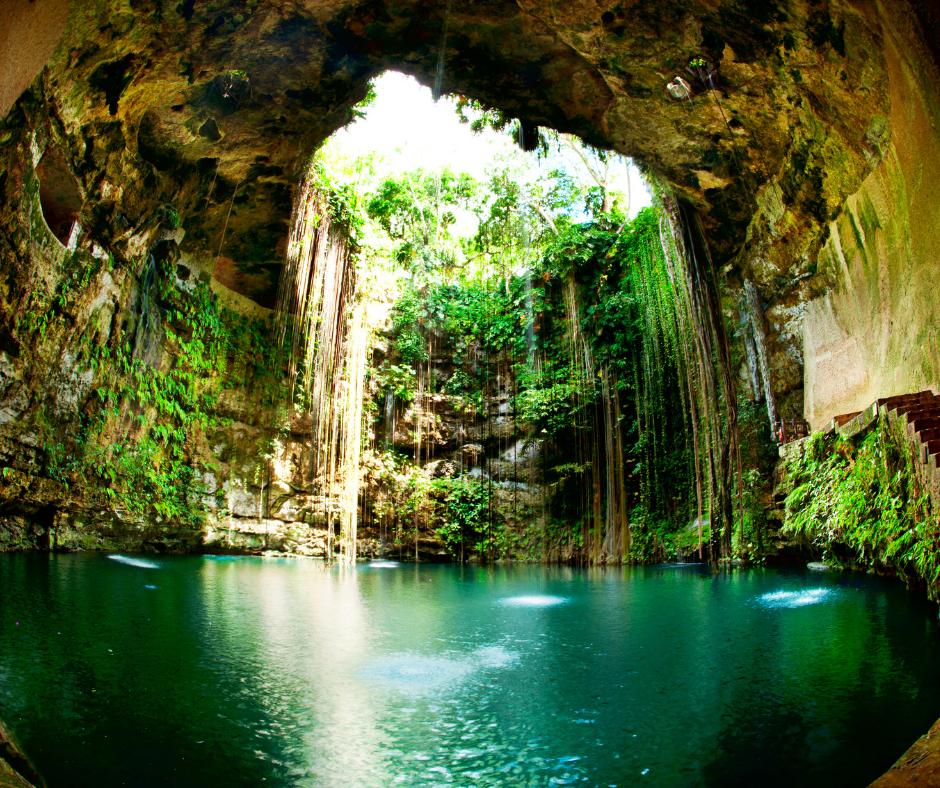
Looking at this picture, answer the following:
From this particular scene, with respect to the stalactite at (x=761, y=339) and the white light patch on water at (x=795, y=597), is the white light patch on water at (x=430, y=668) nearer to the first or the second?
the white light patch on water at (x=795, y=597)

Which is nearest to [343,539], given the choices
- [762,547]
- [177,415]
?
[177,415]

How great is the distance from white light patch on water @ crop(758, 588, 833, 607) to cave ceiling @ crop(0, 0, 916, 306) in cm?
405

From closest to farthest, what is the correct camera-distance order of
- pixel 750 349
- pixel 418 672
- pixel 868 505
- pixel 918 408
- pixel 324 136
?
pixel 418 672
pixel 918 408
pixel 868 505
pixel 324 136
pixel 750 349

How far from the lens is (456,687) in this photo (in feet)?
9.20

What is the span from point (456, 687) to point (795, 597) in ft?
12.4

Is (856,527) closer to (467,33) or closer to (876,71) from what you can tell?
(876,71)

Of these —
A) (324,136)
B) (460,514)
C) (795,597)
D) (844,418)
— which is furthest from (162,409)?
(844,418)

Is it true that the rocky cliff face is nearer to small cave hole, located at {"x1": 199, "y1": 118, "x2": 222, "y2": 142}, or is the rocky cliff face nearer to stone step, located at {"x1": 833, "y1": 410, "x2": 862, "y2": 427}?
small cave hole, located at {"x1": 199, "y1": 118, "x2": 222, "y2": 142}

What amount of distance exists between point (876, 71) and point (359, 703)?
19.1 ft

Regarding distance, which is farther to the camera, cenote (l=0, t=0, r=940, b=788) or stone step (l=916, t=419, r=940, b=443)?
stone step (l=916, t=419, r=940, b=443)

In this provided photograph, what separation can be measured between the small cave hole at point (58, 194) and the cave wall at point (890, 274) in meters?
6.67

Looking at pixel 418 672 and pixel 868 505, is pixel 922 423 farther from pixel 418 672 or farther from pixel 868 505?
pixel 418 672

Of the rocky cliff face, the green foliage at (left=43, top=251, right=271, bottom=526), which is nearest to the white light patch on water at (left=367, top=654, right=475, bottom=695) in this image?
the rocky cliff face

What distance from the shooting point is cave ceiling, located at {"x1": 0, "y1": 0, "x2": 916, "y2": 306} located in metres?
4.93
